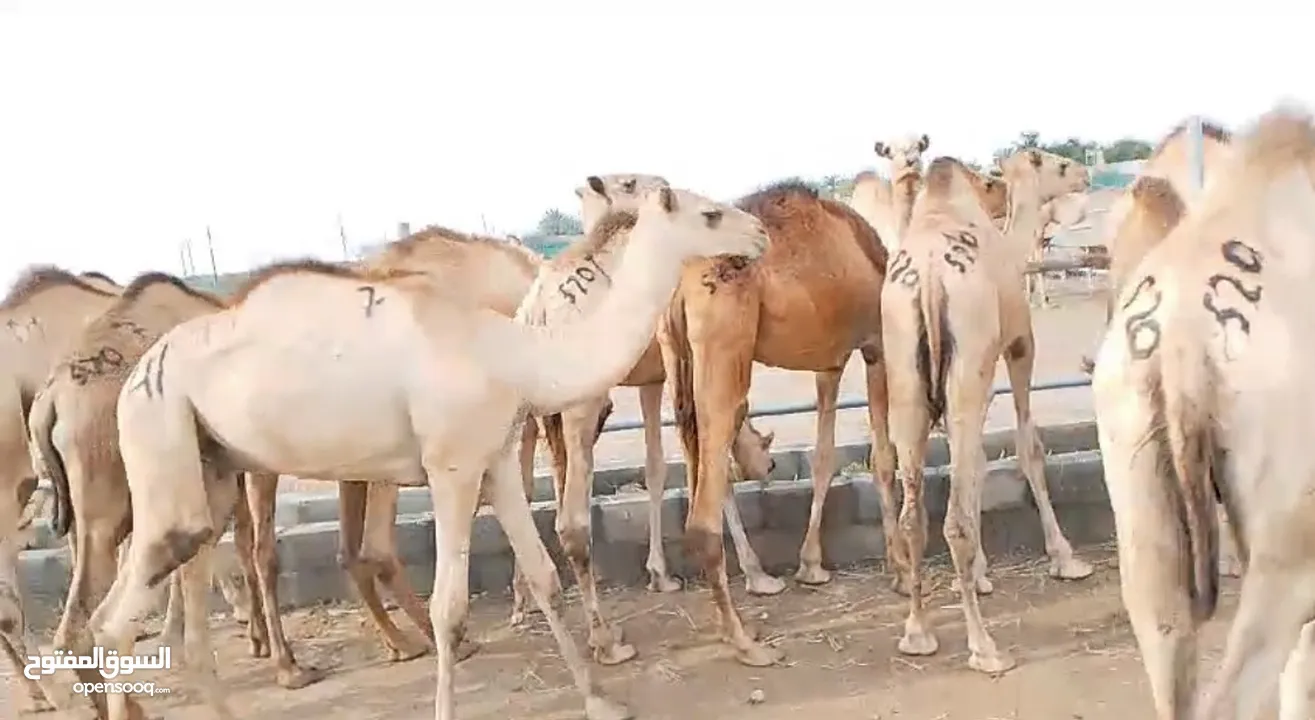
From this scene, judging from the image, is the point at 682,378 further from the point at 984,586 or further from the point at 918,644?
the point at 984,586

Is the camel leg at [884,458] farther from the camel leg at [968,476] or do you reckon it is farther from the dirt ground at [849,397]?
the dirt ground at [849,397]

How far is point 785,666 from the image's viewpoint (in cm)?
526

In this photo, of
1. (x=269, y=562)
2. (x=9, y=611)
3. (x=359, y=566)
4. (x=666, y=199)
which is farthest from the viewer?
(x=359, y=566)

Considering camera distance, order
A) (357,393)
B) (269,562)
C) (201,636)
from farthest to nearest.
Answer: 1. (269,562)
2. (201,636)
3. (357,393)

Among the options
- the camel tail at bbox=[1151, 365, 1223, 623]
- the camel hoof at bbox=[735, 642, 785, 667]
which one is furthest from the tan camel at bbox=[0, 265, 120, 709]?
the camel tail at bbox=[1151, 365, 1223, 623]

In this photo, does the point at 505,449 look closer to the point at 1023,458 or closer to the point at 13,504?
the point at 13,504

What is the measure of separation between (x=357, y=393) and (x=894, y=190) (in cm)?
375

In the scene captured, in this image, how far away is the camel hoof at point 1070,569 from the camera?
239 inches

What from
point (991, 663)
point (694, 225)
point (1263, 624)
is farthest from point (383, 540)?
point (1263, 624)

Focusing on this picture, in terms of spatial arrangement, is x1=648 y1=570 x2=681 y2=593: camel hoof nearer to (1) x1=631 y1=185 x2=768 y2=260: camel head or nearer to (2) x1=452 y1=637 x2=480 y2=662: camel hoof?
(2) x1=452 y1=637 x2=480 y2=662: camel hoof

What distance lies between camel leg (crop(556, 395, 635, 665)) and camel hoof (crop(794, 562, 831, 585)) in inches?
48.5

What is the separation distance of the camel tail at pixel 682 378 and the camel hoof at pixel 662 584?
3.00 ft

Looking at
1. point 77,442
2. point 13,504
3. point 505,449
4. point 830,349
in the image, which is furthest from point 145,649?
point 830,349

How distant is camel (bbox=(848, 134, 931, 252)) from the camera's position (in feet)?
22.2
